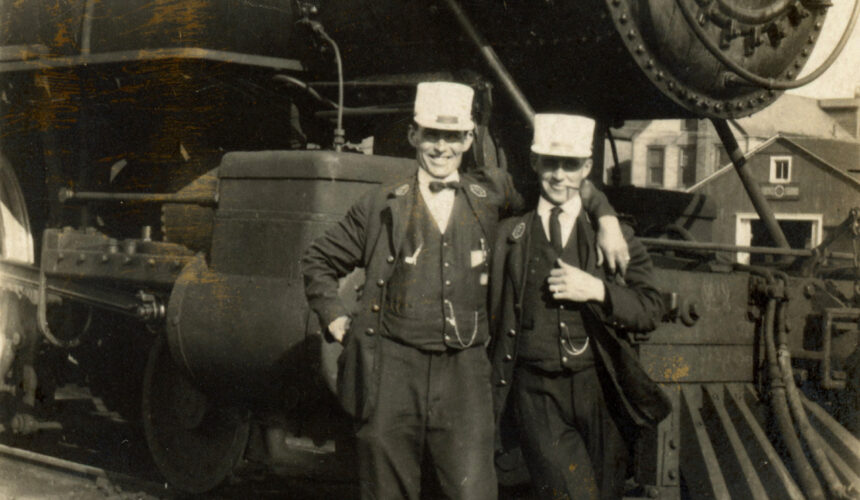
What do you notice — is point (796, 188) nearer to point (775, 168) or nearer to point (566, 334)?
point (775, 168)

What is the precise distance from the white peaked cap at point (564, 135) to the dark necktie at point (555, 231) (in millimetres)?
182

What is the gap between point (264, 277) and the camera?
12.9ft

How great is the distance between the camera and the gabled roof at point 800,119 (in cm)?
1645

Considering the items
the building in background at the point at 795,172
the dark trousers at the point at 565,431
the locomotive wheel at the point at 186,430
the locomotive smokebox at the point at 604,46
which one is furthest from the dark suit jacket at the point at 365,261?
the building in background at the point at 795,172

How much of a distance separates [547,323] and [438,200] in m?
0.49

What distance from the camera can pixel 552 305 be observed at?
3119 millimetres

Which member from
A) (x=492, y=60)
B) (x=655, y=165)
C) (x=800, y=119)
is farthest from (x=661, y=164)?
(x=492, y=60)

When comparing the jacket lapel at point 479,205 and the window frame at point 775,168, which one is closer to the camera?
the jacket lapel at point 479,205

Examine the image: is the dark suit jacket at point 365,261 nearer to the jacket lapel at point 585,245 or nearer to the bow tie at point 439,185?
the bow tie at point 439,185

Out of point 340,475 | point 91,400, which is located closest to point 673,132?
point 91,400

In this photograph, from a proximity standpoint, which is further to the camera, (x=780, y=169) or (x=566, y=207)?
(x=780, y=169)

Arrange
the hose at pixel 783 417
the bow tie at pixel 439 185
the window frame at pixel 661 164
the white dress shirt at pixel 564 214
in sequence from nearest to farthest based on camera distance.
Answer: the bow tie at pixel 439 185 < the white dress shirt at pixel 564 214 < the hose at pixel 783 417 < the window frame at pixel 661 164

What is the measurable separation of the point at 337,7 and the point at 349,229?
1614 millimetres

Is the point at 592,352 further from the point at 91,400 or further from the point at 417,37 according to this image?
the point at 91,400
